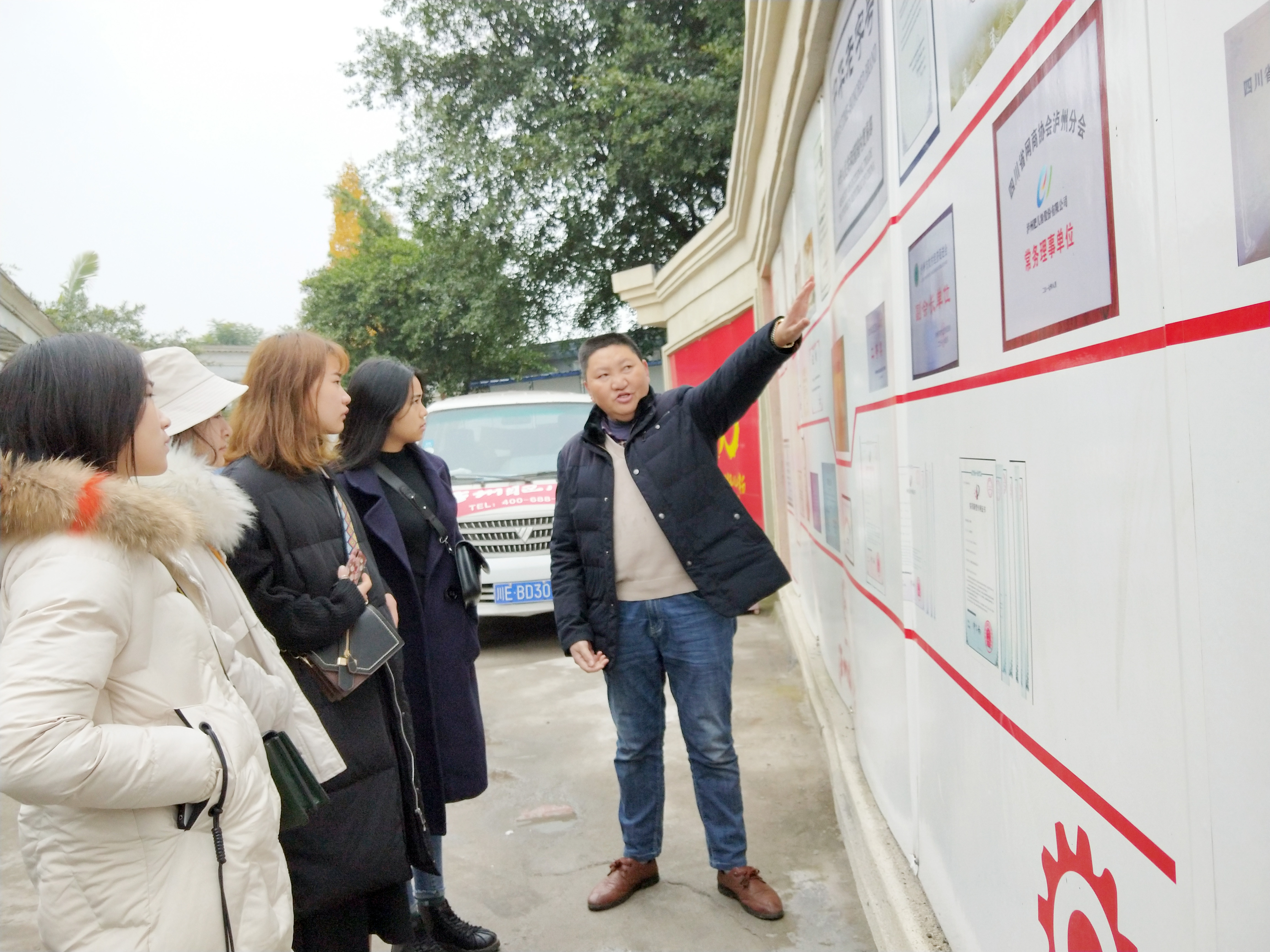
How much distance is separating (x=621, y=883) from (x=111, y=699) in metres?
1.95

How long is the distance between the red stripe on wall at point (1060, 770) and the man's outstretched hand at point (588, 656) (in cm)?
91

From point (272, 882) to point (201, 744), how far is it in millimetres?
313

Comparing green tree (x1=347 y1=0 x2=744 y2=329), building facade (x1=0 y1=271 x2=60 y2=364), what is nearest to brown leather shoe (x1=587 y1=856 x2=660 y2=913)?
building facade (x1=0 y1=271 x2=60 y2=364)

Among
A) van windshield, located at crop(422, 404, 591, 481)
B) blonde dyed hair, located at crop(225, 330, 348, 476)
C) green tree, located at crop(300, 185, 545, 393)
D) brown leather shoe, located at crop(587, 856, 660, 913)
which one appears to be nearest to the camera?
blonde dyed hair, located at crop(225, 330, 348, 476)

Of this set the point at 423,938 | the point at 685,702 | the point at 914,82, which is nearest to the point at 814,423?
the point at 685,702

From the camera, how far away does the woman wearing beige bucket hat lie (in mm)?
1849

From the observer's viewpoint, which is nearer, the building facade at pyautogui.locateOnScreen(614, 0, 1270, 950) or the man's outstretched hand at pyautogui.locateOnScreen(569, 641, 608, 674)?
the building facade at pyautogui.locateOnScreen(614, 0, 1270, 950)

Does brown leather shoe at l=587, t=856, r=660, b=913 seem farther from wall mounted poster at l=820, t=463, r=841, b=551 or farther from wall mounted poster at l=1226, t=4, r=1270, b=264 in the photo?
wall mounted poster at l=1226, t=4, r=1270, b=264

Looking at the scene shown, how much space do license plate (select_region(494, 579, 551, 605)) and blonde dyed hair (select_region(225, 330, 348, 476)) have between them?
4590 mm

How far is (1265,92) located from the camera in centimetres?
81

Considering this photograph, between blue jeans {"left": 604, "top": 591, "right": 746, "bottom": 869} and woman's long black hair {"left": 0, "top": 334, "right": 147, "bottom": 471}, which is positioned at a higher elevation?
woman's long black hair {"left": 0, "top": 334, "right": 147, "bottom": 471}

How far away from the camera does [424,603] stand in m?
2.89

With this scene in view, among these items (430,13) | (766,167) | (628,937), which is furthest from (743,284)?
(430,13)

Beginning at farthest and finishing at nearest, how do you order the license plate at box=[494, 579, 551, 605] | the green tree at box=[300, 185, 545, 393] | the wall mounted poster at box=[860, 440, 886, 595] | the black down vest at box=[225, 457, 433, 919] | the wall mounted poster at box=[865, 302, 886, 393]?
the green tree at box=[300, 185, 545, 393] → the license plate at box=[494, 579, 551, 605] → the wall mounted poster at box=[860, 440, 886, 595] → the wall mounted poster at box=[865, 302, 886, 393] → the black down vest at box=[225, 457, 433, 919]
